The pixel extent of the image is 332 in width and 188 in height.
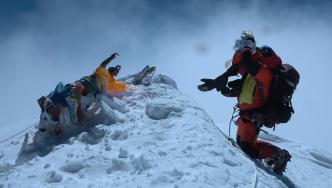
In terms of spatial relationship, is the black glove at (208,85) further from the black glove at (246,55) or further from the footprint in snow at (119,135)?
the footprint in snow at (119,135)

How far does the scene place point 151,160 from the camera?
597 centimetres

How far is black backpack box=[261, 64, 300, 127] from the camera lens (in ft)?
22.1

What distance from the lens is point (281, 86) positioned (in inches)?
271

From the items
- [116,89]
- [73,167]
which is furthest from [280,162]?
[116,89]

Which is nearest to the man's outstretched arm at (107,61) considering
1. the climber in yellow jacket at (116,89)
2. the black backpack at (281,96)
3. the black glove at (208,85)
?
the climber in yellow jacket at (116,89)

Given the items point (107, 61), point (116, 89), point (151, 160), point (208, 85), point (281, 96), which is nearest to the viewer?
point (151, 160)

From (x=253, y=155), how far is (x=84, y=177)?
296cm

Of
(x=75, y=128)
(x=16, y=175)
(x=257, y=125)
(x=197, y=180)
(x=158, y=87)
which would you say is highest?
(x=158, y=87)

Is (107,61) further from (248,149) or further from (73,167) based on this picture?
(73,167)

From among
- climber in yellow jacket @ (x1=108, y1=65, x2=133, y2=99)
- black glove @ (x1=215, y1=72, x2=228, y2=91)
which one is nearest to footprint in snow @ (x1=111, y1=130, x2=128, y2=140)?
black glove @ (x1=215, y1=72, x2=228, y2=91)

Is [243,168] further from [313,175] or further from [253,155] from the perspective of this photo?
[313,175]

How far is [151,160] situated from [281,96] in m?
2.37

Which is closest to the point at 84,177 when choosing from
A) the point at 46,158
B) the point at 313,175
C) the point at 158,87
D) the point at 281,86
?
the point at 46,158

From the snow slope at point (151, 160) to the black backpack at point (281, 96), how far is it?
0.80m
